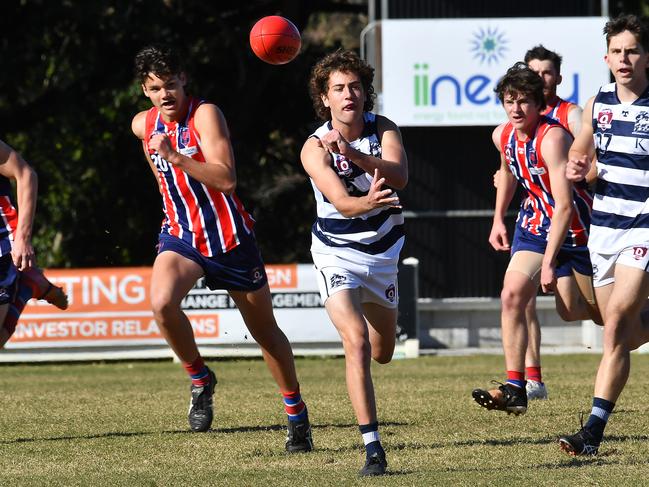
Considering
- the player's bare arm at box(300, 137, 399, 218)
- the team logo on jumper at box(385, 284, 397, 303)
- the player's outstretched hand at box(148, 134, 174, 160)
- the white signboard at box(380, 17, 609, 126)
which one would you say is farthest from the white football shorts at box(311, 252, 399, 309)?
the white signboard at box(380, 17, 609, 126)

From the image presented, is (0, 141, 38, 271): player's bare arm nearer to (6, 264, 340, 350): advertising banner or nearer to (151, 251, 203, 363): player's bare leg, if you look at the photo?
(151, 251, 203, 363): player's bare leg

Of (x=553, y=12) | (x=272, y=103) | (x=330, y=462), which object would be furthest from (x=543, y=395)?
(x=272, y=103)

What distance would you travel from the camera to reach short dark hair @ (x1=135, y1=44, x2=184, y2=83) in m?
Result: 7.39

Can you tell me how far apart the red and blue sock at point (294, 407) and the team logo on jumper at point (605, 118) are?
7.42ft

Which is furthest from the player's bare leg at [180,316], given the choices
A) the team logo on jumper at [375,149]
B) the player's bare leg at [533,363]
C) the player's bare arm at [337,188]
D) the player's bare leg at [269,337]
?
the player's bare leg at [533,363]

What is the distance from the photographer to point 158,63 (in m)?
7.38

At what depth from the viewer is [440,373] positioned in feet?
43.2

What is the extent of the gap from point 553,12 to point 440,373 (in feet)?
22.9

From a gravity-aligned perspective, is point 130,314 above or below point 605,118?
below

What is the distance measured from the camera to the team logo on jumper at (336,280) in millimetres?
6539

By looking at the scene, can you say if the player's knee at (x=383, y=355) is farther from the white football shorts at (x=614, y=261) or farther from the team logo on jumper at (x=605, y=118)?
the team logo on jumper at (x=605, y=118)

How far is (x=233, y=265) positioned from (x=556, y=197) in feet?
6.49

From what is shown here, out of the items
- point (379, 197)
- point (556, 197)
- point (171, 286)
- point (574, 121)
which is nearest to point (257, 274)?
point (171, 286)

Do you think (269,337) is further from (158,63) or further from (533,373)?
(533,373)
